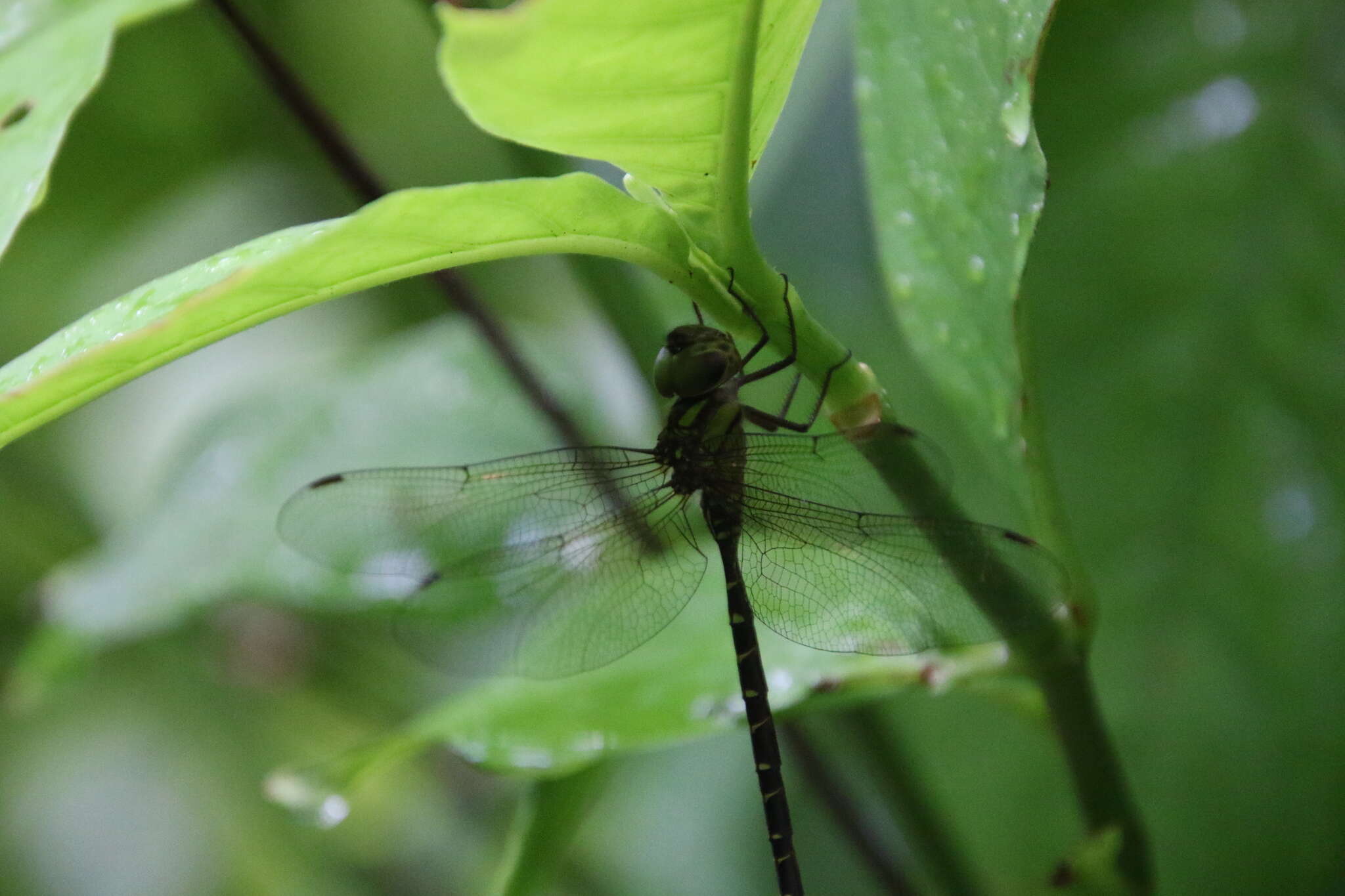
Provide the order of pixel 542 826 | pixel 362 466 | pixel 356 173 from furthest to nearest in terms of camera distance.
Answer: pixel 362 466
pixel 356 173
pixel 542 826

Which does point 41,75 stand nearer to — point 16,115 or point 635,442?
point 16,115

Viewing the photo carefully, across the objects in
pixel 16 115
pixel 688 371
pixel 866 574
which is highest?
pixel 16 115

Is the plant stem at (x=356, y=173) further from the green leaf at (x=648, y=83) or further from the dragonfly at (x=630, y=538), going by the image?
the green leaf at (x=648, y=83)

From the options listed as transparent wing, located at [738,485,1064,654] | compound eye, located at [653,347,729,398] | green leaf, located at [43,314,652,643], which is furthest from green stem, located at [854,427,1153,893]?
green leaf, located at [43,314,652,643]

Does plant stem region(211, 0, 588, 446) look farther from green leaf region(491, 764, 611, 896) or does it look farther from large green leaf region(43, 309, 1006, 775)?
green leaf region(491, 764, 611, 896)

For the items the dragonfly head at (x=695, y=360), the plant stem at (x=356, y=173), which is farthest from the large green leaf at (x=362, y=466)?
the dragonfly head at (x=695, y=360)

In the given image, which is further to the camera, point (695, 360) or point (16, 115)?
point (695, 360)

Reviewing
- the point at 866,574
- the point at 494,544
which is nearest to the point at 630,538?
the point at 494,544
